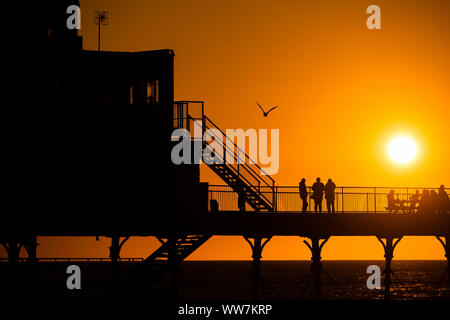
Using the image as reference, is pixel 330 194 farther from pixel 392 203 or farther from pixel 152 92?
pixel 152 92

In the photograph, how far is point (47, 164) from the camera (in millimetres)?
37375

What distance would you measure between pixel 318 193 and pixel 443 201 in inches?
283

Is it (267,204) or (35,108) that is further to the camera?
(267,204)

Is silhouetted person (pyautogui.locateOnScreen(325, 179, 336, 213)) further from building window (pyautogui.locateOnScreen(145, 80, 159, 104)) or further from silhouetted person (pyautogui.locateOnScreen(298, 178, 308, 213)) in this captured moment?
building window (pyautogui.locateOnScreen(145, 80, 159, 104))

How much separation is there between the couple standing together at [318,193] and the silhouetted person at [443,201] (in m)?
5.94

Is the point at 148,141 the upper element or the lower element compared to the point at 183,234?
upper

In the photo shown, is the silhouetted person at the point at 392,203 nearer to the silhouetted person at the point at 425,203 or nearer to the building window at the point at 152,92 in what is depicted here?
the silhouetted person at the point at 425,203

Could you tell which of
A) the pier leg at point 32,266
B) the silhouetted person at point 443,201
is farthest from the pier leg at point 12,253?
the silhouetted person at point 443,201

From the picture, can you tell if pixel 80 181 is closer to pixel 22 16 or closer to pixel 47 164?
pixel 47 164

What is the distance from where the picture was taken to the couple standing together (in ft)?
140

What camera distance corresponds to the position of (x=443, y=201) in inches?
1757
